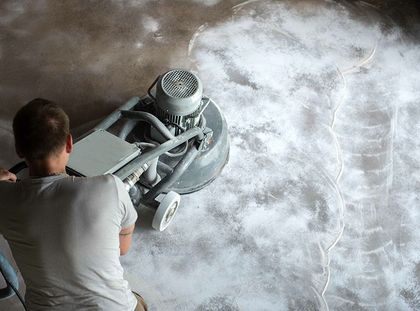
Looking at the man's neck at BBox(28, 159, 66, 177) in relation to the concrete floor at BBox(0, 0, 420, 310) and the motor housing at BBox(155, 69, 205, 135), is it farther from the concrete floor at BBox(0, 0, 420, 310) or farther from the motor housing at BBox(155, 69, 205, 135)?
the concrete floor at BBox(0, 0, 420, 310)

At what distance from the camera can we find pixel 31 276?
1.67 meters

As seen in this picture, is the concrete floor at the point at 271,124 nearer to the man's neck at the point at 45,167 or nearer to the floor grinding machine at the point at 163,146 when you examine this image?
the floor grinding machine at the point at 163,146

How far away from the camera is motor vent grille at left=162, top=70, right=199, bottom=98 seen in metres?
2.60

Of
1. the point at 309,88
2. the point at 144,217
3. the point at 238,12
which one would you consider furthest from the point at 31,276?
the point at 238,12

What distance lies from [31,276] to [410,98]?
289 centimetres

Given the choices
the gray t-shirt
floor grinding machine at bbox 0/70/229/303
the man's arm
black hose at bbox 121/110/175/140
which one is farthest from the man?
black hose at bbox 121/110/175/140

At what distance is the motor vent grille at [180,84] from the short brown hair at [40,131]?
1016 mm

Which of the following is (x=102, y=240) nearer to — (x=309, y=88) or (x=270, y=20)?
(x=309, y=88)

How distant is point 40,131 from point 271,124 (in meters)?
1.94

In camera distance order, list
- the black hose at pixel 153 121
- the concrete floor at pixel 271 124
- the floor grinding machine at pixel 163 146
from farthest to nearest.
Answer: the concrete floor at pixel 271 124 < the black hose at pixel 153 121 < the floor grinding machine at pixel 163 146

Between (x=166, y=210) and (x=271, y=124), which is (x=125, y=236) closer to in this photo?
(x=166, y=210)

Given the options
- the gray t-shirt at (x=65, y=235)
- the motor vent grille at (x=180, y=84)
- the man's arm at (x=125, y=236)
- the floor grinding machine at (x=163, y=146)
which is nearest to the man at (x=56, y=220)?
the gray t-shirt at (x=65, y=235)

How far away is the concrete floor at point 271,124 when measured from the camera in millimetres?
2676

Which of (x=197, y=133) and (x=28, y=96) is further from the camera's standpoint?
(x=28, y=96)
